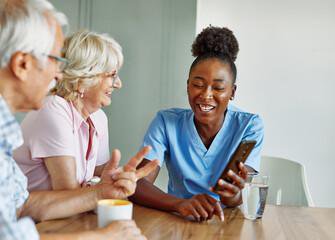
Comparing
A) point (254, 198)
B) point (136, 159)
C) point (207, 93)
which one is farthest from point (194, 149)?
point (136, 159)

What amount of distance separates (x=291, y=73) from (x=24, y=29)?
1.87 metres

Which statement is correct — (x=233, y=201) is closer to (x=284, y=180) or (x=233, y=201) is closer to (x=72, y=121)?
(x=72, y=121)

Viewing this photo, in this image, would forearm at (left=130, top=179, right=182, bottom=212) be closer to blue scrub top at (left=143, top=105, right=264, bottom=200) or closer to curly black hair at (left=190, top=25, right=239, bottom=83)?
blue scrub top at (left=143, top=105, right=264, bottom=200)

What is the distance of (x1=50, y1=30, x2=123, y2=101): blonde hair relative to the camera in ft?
5.26

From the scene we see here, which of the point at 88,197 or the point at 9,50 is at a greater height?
the point at 9,50

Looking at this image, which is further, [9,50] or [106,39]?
[106,39]

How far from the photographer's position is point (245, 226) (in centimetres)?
132

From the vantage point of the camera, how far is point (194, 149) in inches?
70.9

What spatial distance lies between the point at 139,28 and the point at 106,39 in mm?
946

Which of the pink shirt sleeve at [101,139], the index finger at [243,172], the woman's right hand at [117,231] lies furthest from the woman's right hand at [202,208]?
the pink shirt sleeve at [101,139]

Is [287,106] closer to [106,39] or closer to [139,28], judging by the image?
[139,28]

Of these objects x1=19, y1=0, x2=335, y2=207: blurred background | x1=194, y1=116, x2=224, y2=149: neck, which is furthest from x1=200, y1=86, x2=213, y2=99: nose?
x1=19, y1=0, x2=335, y2=207: blurred background

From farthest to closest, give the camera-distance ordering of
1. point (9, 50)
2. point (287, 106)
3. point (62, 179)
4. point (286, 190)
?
point (287, 106), point (286, 190), point (62, 179), point (9, 50)

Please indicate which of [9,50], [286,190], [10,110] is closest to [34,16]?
[9,50]
